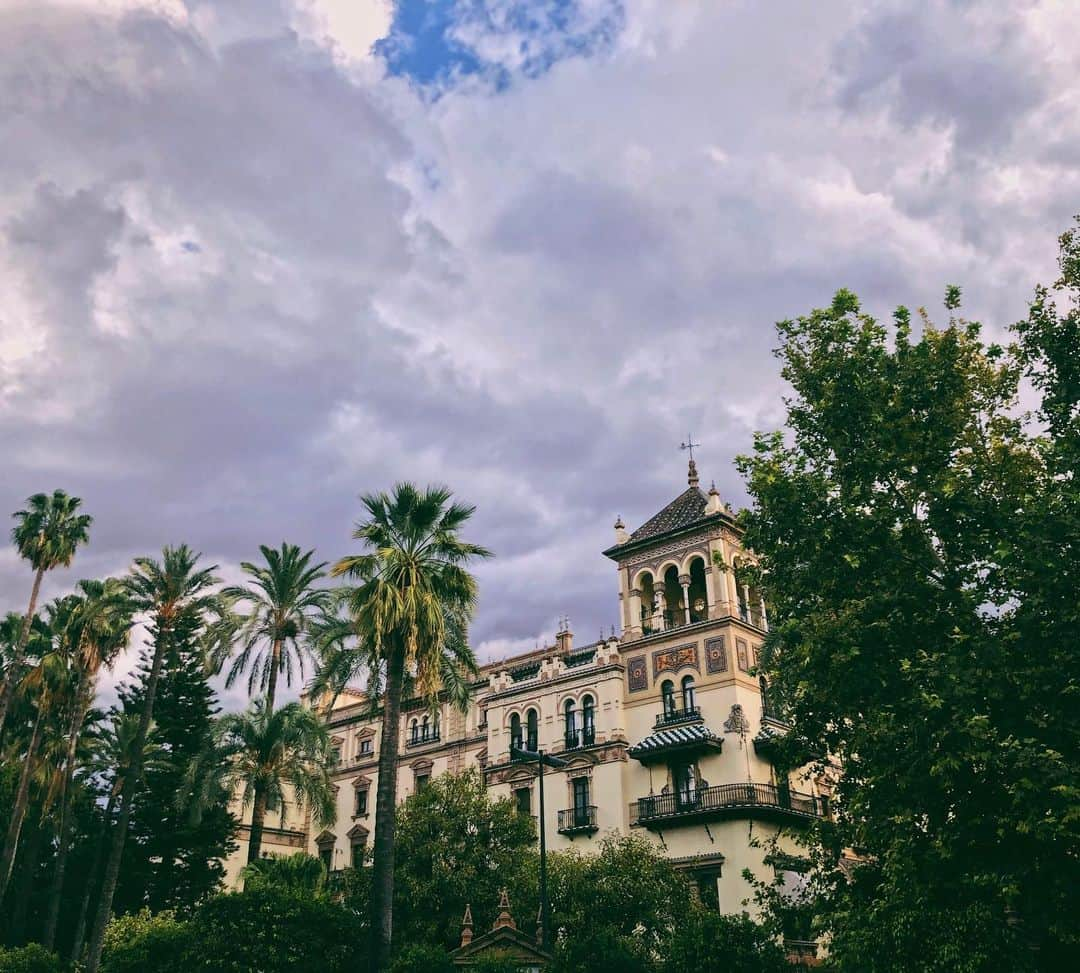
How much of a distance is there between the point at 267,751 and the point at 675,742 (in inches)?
580

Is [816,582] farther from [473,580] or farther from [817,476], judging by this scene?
[473,580]

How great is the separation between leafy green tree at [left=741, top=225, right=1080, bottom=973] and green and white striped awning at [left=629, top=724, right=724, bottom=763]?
1516cm

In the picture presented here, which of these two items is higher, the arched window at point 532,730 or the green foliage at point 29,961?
the arched window at point 532,730

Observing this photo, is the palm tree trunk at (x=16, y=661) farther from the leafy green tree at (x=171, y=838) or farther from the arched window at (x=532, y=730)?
the arched window at (x=532, y=730)

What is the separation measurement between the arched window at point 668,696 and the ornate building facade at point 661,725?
7cm

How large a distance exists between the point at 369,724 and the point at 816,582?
35984 millimetres

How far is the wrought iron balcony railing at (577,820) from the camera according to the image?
1497 inches

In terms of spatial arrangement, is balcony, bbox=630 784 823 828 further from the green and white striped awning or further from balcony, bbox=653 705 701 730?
balcony, bbox=653 705 701 730

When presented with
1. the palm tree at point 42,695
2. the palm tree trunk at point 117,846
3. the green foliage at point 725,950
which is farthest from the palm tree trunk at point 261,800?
the green foliage at point 725,950

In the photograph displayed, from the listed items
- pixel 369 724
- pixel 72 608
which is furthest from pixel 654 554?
pixel 72 608

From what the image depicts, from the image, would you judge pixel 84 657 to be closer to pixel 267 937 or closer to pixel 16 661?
pixel 16 661

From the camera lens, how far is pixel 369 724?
51.1 m

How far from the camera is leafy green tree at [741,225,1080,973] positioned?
51.7 feet

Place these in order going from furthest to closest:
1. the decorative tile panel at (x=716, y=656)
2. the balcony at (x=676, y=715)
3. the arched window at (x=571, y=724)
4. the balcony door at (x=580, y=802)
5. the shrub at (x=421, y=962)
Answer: the arched window at (x=571, y=724), the balcony door at (x=580, y=802), the balcony at (x=676, y=715), the decorative tile panel at (x=716, y=656), the shrub at (x=421, y=962)
